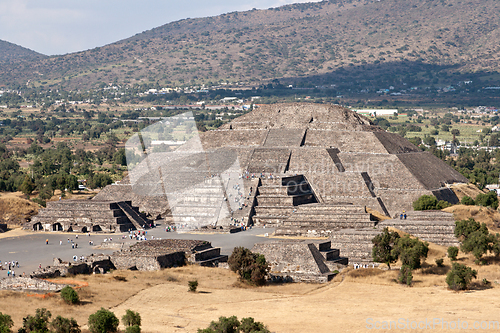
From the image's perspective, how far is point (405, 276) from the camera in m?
38.5

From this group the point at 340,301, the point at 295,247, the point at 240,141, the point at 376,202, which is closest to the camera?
the point at 340,301

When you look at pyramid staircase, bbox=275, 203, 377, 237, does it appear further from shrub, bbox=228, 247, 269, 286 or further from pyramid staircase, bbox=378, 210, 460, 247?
shrub, bbox=228, 247, 269, 286

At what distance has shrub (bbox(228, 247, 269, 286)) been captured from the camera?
38312mm

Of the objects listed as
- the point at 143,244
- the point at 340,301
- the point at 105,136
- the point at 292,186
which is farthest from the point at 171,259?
the point at 105,136

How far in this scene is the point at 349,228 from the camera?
4919 centimetres

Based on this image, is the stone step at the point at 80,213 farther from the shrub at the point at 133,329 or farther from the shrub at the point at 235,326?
the shrub at the point at 235,326

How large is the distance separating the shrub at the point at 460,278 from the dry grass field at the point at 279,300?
419 millimetres

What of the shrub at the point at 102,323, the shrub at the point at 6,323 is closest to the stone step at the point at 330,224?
the shrub at the point at 102,323

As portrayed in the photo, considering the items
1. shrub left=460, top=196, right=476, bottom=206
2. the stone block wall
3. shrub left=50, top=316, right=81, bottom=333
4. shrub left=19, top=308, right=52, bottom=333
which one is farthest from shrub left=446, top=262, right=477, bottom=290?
shrub left=460, top=196, right=476, bottom=206

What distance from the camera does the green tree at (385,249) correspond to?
40938 millimetres

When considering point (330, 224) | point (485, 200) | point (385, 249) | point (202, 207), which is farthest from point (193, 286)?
point (485, 200)

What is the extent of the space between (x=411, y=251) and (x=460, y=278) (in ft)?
13.5

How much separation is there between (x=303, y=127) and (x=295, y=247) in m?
31.8

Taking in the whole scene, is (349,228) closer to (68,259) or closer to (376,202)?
(376,202)
